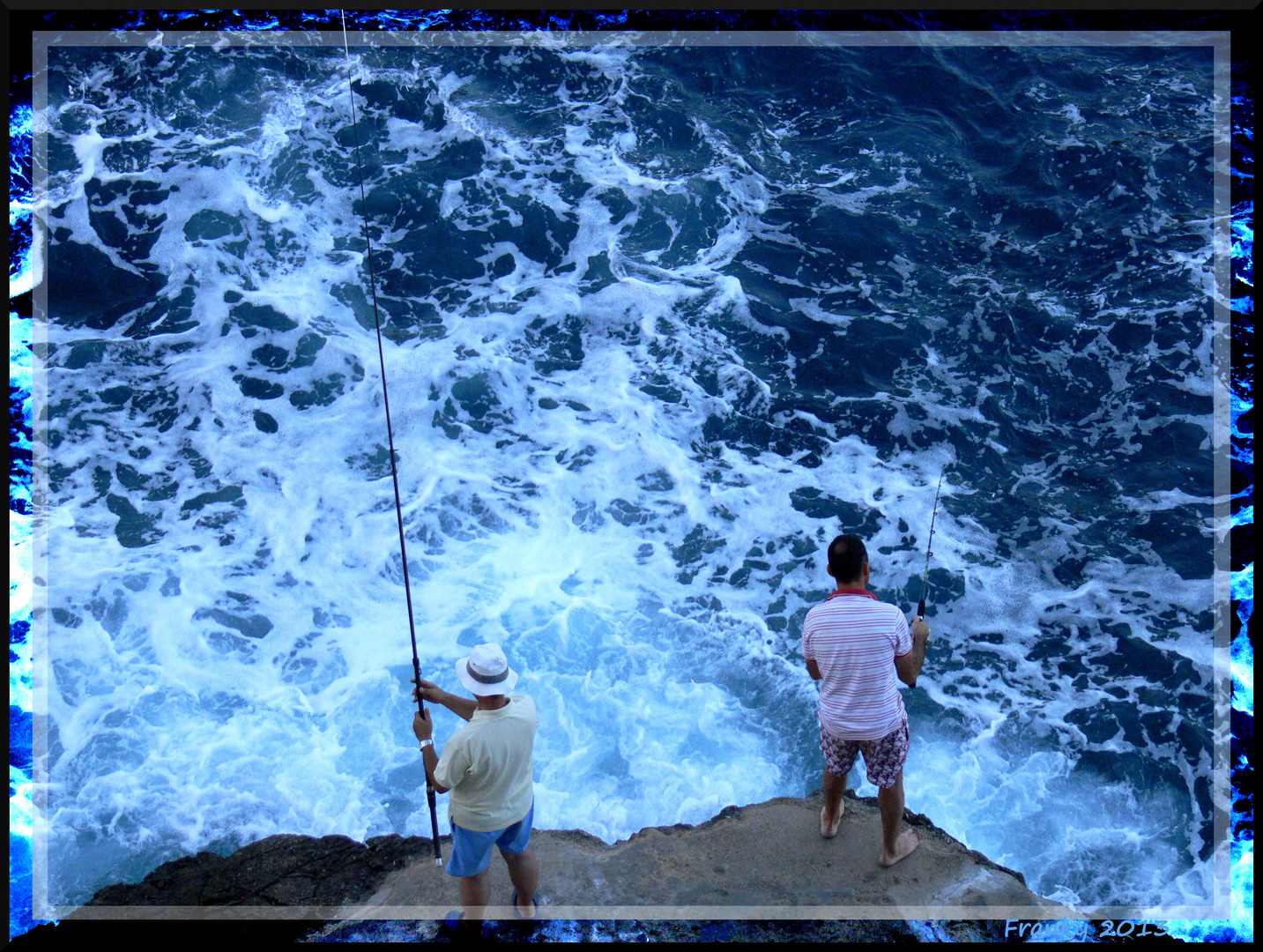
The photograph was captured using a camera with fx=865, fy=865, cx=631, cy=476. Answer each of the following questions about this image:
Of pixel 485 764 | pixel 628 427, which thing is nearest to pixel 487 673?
pixel 485 764

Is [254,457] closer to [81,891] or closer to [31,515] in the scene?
[31,515]

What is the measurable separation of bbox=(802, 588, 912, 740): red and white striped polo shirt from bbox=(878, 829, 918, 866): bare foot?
66 cm

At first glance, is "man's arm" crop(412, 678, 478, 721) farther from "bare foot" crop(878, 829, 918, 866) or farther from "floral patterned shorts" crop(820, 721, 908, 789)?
"bare foot" crop(878, 829, 918, 866)

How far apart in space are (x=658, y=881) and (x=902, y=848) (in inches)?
38.1

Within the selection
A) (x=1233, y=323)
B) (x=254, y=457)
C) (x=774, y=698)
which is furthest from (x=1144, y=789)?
(x=254, y=457)

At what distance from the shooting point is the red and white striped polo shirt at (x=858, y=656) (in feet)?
9.64

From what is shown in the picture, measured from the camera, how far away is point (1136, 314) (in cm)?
675

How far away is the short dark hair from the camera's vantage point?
2951mm

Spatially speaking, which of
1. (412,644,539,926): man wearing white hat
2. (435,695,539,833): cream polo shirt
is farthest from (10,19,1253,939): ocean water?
(435,695,539,833): cream polo shirt

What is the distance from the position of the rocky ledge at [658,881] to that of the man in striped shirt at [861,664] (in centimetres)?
44

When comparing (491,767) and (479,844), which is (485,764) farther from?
(479,844)

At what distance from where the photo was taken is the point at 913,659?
304 centimetres

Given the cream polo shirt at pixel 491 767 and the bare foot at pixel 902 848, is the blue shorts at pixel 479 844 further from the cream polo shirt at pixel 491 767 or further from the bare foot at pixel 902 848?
the bare foot at pixel 902 848

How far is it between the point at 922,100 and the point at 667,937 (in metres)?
8.10
